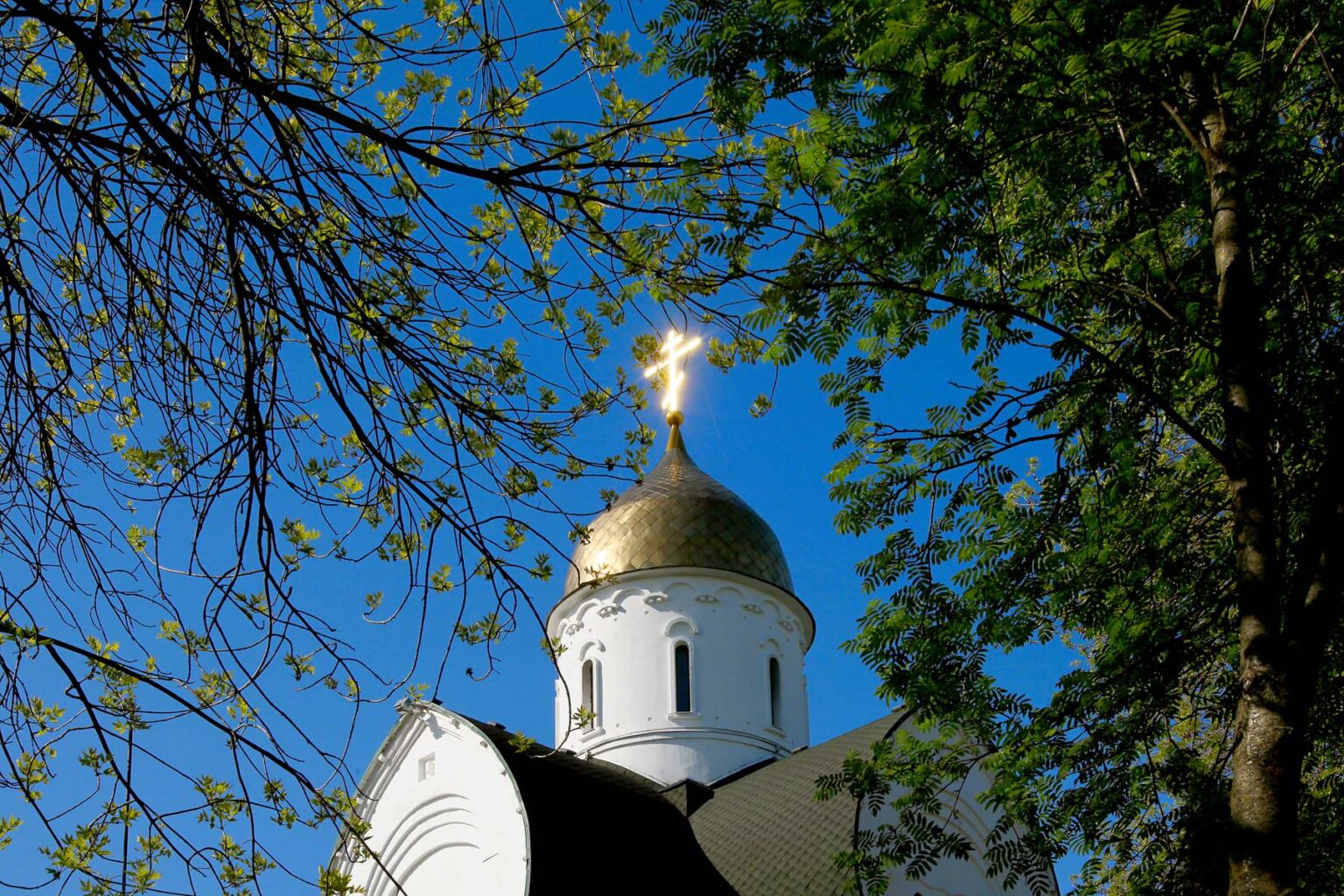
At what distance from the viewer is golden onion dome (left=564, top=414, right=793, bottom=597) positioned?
18.3 m

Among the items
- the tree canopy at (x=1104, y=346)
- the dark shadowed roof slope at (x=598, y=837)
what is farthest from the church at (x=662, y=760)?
the tree canopy at (x=1104, y=346)

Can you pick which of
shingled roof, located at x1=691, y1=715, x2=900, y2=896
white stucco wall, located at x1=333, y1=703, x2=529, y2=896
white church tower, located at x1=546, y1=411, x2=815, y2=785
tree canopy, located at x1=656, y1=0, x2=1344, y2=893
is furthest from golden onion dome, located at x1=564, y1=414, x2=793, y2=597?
tree canopy, located at x1=656, y1=0, x2=1344, y2=893

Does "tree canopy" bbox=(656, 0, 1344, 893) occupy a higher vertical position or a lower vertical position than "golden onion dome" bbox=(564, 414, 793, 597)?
lower

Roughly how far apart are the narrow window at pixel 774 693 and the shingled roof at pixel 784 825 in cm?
209

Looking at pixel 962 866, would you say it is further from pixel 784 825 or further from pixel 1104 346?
pixel 1104 346

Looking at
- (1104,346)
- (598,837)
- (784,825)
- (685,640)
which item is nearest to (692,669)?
(685,640)

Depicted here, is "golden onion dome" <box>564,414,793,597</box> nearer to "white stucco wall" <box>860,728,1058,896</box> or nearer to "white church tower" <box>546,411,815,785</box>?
"white church tower" <box>546,411,815,785</box>

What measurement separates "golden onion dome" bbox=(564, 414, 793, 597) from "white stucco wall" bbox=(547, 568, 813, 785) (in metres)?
0.20

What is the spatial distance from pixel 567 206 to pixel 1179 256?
4.23 m

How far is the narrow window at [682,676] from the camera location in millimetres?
17719

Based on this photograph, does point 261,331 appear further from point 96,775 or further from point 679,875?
point 679,875

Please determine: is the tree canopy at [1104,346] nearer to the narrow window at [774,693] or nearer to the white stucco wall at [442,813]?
the white stucco wall at [442,813]

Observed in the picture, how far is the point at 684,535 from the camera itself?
60.2ft

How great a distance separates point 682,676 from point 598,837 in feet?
16.0
